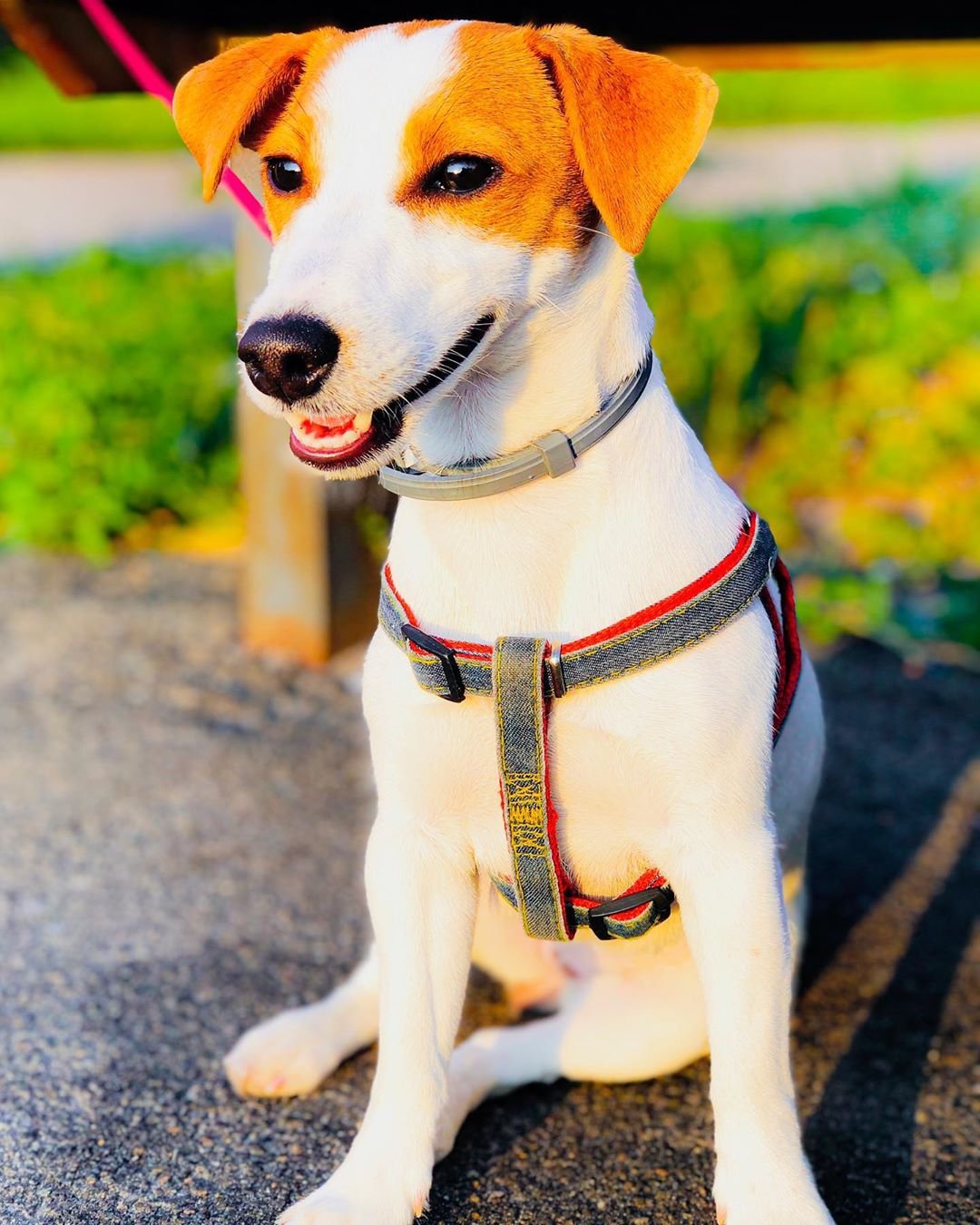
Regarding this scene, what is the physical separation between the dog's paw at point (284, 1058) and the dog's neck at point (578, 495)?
3.30ft

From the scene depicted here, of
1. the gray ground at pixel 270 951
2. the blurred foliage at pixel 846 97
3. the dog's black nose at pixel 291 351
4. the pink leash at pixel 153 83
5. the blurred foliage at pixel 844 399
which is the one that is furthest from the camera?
the blurred foliage at pixel 846 97

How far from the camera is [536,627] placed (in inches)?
83.7

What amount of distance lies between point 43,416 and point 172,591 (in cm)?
90

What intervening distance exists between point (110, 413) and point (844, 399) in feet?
9.94

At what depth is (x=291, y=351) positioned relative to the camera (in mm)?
1789

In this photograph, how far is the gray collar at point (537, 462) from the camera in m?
2.08

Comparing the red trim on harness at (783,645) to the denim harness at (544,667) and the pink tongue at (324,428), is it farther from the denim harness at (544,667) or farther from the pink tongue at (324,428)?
the pink tongue at (324,428)

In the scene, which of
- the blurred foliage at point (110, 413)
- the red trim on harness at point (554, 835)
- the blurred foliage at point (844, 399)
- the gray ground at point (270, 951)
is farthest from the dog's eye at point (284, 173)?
the blurred foliage at point (110, 413)

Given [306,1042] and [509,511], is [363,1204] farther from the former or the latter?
[509,511]

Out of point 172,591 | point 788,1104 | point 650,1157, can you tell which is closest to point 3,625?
point 172,591

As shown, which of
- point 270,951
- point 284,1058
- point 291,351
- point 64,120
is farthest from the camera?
point 64,120

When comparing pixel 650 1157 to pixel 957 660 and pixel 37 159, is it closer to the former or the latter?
pixel 957 660

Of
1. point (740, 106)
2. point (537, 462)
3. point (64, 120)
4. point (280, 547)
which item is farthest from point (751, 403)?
point (64, 120)

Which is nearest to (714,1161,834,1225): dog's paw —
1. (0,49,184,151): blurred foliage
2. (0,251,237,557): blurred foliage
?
(0,251,237,557): blurred foliage
